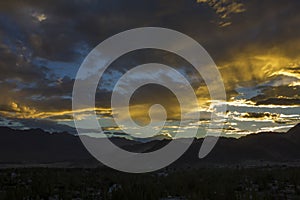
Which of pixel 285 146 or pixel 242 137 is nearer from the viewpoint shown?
pixel 285 146

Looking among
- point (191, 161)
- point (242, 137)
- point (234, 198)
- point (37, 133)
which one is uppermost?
point (37, 133)

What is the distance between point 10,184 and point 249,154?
9631 cm

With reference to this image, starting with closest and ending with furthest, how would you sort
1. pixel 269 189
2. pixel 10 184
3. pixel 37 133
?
1. pixel 269 189
2. pixel 10 184
3. pixel 37 133

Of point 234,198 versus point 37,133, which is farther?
point 37,133

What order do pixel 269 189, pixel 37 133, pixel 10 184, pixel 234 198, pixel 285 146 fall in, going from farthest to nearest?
pixel 37 133 → pixel 285 146 → pixel 10 184 → pixel 269 189 → pixel 234 198

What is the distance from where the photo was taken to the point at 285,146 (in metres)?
117

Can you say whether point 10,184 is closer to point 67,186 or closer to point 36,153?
point 67,186

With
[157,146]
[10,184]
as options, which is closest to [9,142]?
[157,146]

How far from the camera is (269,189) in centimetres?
1841

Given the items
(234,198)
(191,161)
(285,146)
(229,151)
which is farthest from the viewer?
(285,146)

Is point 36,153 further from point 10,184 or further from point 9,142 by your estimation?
point 10,184

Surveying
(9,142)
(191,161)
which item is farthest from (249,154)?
(9,142)

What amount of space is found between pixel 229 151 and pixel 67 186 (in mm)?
92343

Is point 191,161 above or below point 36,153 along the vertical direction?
below
